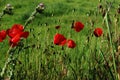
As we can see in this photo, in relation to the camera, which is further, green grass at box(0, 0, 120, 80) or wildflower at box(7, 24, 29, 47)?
green grass at box(0, 0, 120, 80)

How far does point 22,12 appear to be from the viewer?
1012 cm

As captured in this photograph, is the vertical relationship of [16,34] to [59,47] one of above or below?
above

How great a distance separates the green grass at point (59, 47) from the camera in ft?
14.4

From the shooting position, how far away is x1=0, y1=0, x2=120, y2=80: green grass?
14.4 feet

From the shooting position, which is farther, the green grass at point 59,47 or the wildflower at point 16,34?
the green grass at point 59,47

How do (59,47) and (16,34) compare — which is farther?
(59,47)

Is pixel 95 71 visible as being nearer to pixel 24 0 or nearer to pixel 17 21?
pixel 17 21

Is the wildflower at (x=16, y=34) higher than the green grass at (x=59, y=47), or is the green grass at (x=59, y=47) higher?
the wildflower at (x=16, y=34)

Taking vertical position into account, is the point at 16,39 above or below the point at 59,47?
above

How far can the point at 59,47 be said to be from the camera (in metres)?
6.46

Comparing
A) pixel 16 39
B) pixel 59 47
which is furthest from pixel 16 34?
pixel 59 47

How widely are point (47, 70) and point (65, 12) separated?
5678 mm

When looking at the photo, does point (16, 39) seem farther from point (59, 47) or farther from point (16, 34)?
point (59, 47)

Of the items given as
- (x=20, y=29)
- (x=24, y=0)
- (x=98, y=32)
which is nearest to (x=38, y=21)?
(x=24, y=0)
